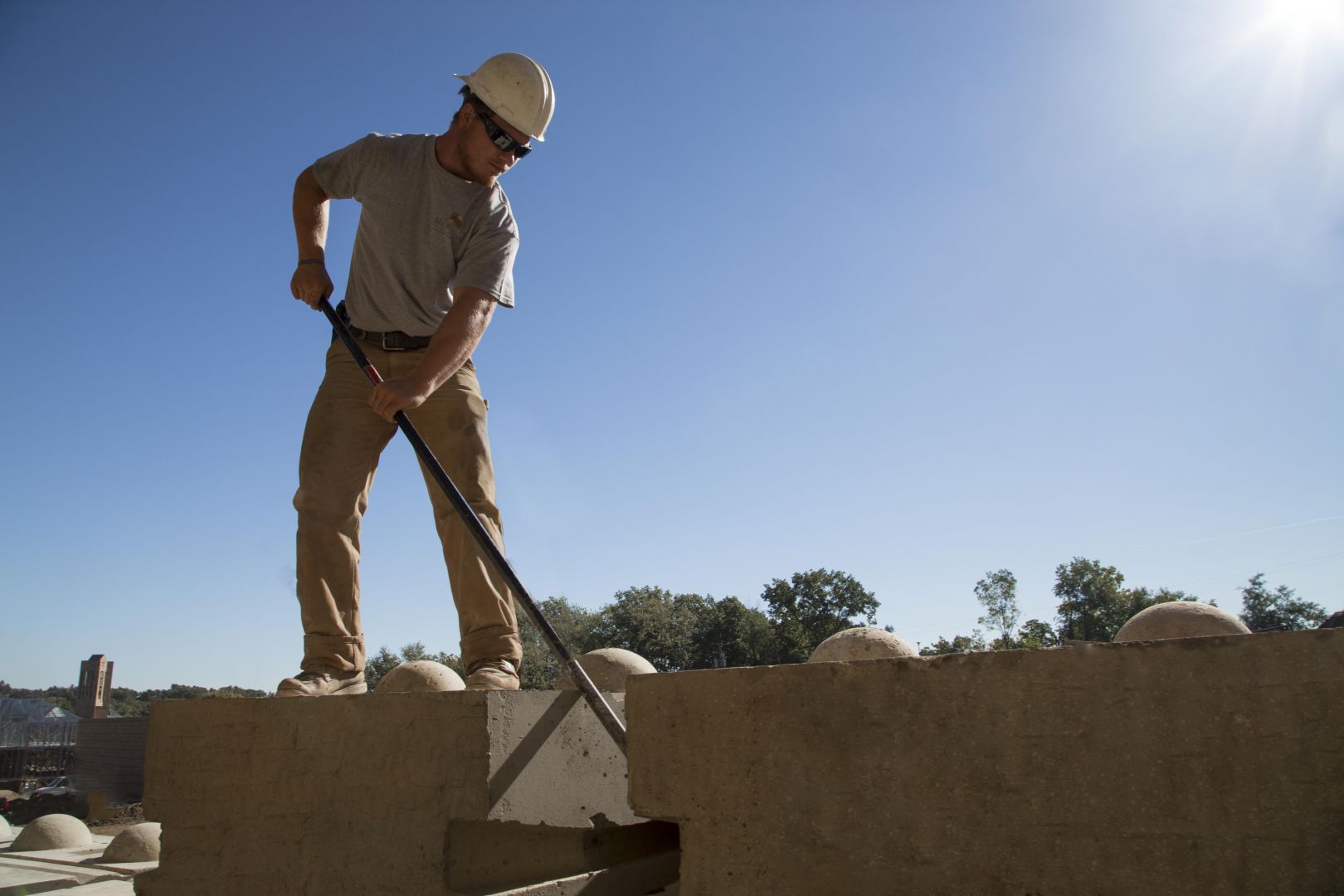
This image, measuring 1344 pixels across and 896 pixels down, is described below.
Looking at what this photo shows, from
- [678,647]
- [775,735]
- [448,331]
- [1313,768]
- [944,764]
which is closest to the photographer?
[1313,768]

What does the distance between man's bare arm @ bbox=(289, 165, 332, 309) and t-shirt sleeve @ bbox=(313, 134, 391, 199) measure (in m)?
0.05

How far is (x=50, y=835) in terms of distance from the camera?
510 inches

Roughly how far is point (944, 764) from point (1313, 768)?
0.62m

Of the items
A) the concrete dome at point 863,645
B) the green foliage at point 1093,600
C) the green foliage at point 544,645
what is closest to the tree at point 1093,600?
the green foliage at point 1093,600

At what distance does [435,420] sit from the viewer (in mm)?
3426

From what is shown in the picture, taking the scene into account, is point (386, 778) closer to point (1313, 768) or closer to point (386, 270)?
point (386, 270)

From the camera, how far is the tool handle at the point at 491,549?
2.66 m

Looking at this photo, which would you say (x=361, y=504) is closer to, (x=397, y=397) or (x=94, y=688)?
(x=397, y=397)

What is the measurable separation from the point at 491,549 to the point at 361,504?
0.66 m

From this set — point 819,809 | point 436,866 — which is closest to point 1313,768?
point 819,809

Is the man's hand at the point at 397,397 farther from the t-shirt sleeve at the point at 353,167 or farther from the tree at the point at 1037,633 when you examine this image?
the tree at the point at 1037,633

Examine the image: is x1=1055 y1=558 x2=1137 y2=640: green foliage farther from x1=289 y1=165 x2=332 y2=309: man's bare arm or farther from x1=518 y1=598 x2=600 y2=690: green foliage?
x1=289 y1=165 x2=332 y2=309: man's bare arm

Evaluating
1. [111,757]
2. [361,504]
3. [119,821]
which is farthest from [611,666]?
[111,757]

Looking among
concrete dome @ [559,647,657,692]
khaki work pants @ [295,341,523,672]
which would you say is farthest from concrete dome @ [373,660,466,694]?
khaki work pants @ [295,341,523,672]
